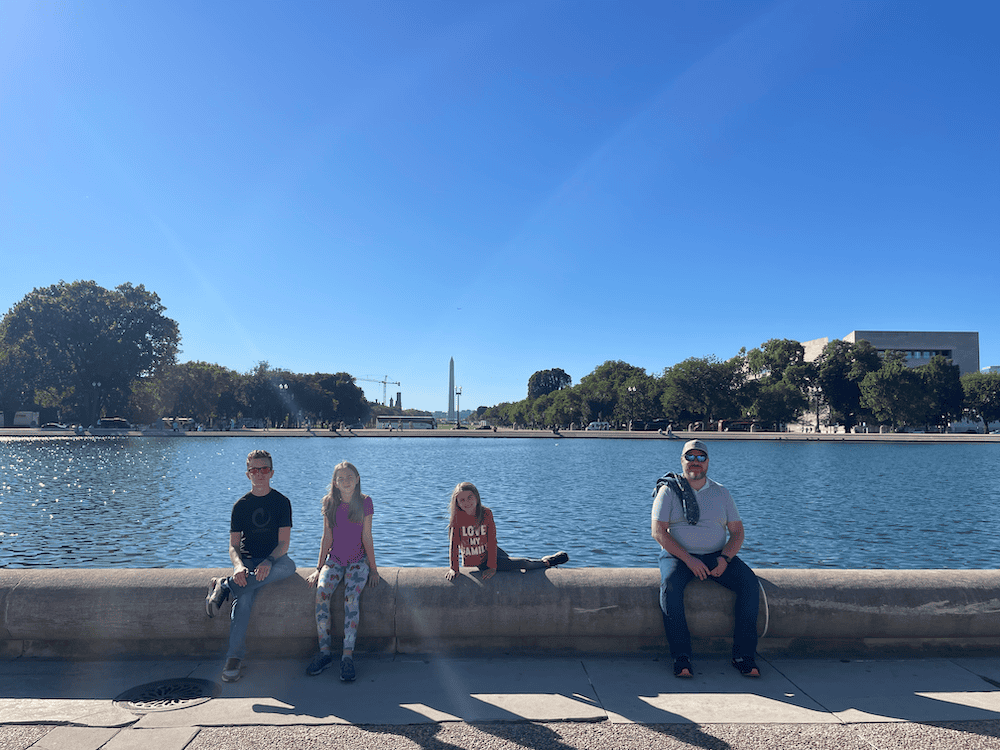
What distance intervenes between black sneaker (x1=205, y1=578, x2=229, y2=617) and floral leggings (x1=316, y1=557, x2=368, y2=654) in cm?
76

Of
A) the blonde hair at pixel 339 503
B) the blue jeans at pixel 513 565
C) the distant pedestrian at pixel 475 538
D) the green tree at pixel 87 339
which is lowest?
the blue jeans at pixel 513 565

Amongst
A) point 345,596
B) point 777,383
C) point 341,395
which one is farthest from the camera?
point 341,395

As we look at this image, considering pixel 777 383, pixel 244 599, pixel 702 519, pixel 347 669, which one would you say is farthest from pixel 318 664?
pixel 777 383

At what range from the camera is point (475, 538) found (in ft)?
21.3

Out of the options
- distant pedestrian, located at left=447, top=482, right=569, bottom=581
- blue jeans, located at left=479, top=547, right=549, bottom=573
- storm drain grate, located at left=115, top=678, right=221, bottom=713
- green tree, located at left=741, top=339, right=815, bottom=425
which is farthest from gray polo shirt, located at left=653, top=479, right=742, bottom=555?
green tree, located at left=741, top=339, right=815, bottom=425

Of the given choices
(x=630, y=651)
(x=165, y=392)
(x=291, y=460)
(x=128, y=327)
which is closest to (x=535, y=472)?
(x=291, y=460)

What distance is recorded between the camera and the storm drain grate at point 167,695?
4.76 meters

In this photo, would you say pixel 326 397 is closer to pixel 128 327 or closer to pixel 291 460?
pixel 128 327

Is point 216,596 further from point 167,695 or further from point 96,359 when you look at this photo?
point 96,359

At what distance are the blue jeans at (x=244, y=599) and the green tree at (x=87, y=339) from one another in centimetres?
8980

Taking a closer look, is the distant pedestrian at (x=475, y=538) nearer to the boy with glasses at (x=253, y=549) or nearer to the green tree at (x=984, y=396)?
the boy with glasses at (x=253, y=549)

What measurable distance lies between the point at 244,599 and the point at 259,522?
0.74 meters

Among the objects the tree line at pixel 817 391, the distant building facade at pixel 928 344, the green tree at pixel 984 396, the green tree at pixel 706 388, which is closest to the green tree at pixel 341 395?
the tree line at pixel 817 391

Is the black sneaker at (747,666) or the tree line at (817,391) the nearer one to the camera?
the black sneaker at (747,666)
